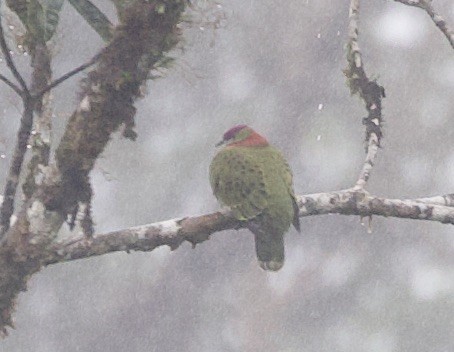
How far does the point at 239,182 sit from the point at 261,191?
0.23 feet

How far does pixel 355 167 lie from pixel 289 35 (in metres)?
5.34

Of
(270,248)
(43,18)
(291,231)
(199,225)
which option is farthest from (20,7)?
(291,231)

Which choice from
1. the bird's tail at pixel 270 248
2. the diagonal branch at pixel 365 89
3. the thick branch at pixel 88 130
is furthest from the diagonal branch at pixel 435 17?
the thick branch at pixel 88 130

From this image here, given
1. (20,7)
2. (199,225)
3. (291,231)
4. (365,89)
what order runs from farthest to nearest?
(291,231), (365,89), (199,225), (20,7)

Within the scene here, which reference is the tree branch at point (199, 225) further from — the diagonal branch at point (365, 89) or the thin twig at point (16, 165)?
the diagonal branch at point (365, 89)

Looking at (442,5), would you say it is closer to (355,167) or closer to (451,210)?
(355,167)

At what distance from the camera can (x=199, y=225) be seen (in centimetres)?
314

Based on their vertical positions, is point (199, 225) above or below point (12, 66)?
below

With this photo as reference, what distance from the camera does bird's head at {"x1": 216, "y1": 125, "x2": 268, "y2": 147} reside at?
Answer: 4078 millimetres

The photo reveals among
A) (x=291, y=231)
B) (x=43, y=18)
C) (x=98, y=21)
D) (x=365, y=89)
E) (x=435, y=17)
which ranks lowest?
(x=291, y=231)

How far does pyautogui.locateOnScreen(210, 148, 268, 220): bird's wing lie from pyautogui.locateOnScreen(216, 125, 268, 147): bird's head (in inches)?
3.7

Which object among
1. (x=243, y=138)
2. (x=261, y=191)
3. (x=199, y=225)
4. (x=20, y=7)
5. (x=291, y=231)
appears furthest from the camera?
(x=291, y=231)

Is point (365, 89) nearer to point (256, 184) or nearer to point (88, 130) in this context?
point (256, 184)

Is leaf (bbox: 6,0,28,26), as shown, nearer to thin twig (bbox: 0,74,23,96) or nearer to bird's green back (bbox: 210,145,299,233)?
thin twig (bbox: 0,74,23,96)
